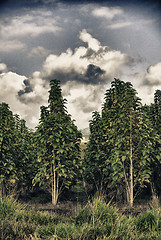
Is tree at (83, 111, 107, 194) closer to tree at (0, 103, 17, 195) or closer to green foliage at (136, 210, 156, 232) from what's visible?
tree at (0, 103, 17, 195)

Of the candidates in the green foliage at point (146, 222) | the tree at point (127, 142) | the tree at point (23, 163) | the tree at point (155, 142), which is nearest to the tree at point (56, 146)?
the tree at point (23, 163)

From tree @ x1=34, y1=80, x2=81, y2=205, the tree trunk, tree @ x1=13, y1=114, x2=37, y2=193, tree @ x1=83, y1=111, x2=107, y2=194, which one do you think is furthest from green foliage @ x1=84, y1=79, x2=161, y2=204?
tree @ x1=13, y1=114, x2=37, y2=193

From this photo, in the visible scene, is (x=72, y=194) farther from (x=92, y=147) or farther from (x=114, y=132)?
(x=114, y=132)

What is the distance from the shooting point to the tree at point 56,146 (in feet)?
38.5

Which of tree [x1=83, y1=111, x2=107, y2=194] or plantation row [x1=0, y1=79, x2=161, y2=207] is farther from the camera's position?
tree [x1=83, y1=111, x2=107, y2=194]

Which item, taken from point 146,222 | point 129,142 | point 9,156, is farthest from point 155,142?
point 9,156

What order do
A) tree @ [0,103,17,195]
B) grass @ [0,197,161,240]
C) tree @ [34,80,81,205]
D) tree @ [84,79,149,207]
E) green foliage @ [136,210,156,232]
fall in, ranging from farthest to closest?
tree @ [0,103,17,195] < tree @ [34,80,81,205] < tree @ [84,79,149,207] < green foliage @ [136,210,156,232] < grass @ [0,197,161,240]

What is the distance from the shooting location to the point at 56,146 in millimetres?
11570

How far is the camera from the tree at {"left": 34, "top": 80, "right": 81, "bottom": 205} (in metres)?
11.7

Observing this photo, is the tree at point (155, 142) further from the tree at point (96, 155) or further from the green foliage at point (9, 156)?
the green foliage at point (9, 156)

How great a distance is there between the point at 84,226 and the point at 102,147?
26.5 feet

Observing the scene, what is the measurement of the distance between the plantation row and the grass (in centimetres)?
405

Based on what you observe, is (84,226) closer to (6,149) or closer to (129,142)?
(129,142)

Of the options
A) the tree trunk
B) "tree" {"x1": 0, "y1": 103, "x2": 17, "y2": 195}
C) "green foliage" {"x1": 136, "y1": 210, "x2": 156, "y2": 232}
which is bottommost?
"green foliage" {"x1": 136, "y1": 210, "x2": 156, "y2": 232}
